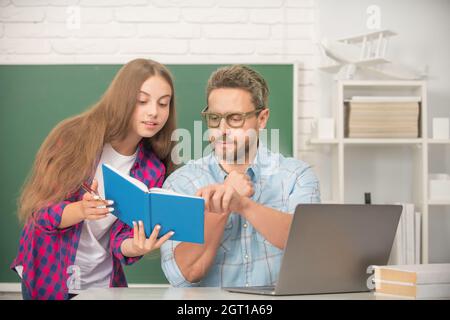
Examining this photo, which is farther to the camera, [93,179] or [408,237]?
[408,237]

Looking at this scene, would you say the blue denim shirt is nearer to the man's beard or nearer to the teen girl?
the man's beard

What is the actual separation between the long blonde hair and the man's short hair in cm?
19

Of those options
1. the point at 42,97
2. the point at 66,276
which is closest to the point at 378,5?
the point at 42,97

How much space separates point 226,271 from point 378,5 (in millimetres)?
1453

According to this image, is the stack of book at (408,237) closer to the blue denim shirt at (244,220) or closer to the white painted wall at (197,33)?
the white painted wall at (197,33)

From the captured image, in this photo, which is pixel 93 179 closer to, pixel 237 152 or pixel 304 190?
pixel 237 152

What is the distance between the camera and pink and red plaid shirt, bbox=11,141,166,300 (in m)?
2.48

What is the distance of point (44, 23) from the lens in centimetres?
289

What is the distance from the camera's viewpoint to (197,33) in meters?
2.89

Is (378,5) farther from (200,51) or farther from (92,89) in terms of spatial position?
(92,89)

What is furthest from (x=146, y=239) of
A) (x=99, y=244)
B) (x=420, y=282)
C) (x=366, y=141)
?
(x=366, y=141)

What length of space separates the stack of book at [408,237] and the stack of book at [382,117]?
32 cm

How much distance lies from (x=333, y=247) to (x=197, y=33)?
1.59m

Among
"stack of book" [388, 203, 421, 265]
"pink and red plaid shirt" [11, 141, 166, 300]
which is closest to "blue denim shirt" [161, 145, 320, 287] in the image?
"pink and red plaid shirt" [11, 141, 166, 300]
